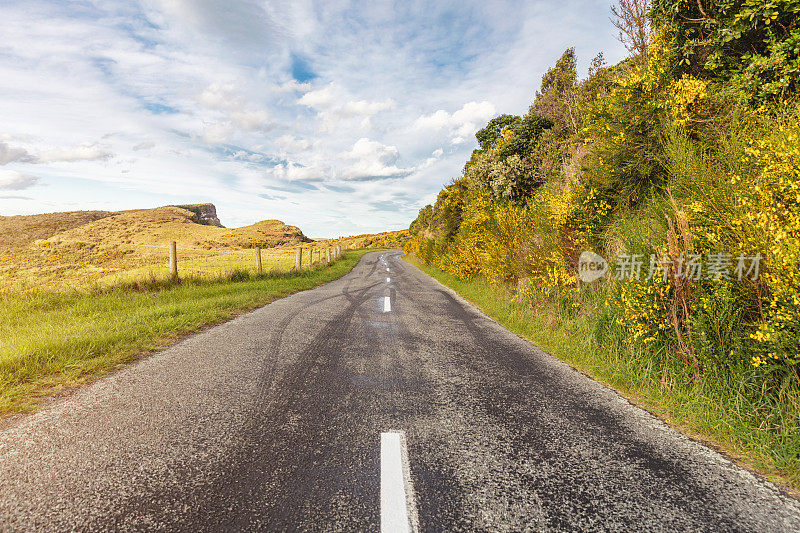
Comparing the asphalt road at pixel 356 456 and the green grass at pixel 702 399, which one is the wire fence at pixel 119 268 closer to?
the asphalt road at pixel 356 456

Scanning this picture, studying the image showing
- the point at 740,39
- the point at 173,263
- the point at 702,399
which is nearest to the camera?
the point at 702,399

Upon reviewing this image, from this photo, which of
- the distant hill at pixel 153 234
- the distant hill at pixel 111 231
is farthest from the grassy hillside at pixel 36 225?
the distant hill at pixel 153 234

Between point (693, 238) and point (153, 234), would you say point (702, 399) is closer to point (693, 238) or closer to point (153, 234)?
point (693, 238)

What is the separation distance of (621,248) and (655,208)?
118cm

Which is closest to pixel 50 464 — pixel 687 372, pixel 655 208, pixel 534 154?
pixel 687 372

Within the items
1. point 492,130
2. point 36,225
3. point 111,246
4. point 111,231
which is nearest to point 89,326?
point 492,130

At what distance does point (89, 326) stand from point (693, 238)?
944 centimetres

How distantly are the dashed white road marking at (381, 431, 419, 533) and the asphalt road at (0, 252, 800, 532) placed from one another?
0.06 feet

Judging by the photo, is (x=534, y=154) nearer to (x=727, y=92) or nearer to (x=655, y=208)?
(x=727, y=92)

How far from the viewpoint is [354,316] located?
8.04 m

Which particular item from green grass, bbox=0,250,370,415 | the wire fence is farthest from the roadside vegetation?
the wire fence

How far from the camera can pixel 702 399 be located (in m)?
3.50

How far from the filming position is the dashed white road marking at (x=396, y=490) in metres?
1.92

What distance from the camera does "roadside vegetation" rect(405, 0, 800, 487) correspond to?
3.09 meters
